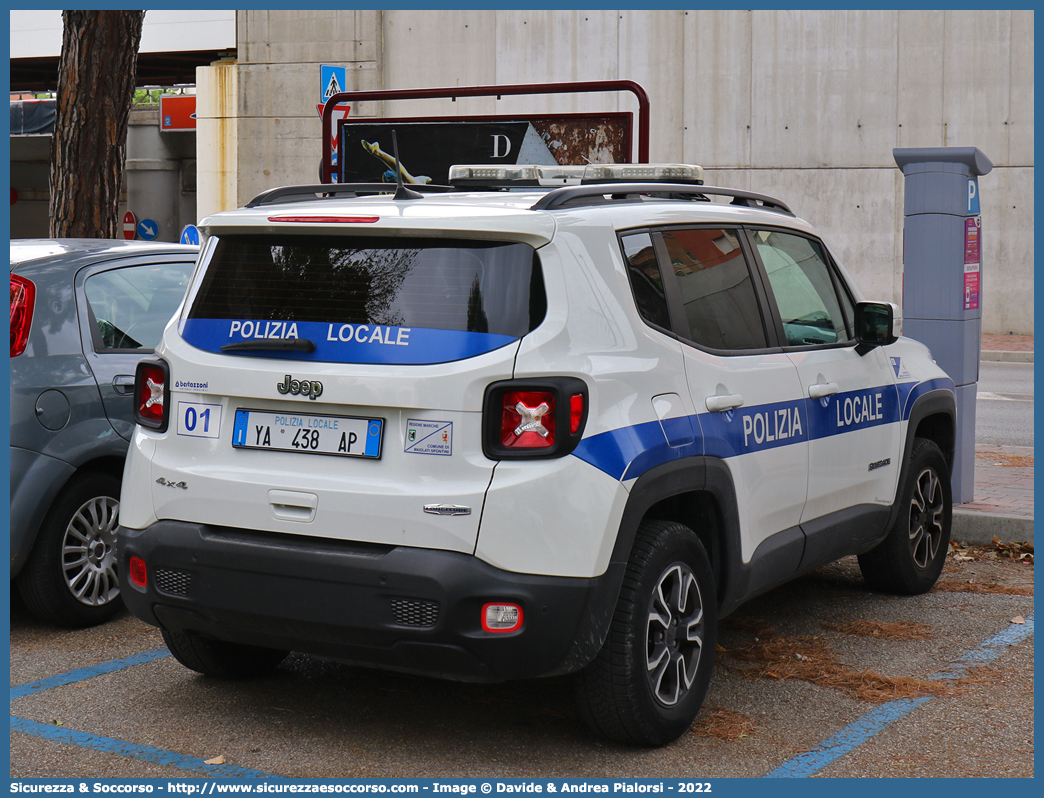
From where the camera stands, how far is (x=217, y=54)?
25938mm

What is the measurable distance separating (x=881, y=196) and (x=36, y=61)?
1921 cm

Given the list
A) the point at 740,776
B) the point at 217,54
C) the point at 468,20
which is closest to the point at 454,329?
the point at 740,776

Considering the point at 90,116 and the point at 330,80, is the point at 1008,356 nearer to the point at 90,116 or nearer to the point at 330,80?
the point at 330,80

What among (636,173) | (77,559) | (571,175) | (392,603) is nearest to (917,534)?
(636,173)

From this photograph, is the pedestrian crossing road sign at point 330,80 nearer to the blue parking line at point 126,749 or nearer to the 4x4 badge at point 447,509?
the blue parking line at point 126,749

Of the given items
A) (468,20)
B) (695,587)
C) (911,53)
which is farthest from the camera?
(468,20)

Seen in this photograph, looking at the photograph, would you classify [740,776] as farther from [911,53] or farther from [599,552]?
[911,53]

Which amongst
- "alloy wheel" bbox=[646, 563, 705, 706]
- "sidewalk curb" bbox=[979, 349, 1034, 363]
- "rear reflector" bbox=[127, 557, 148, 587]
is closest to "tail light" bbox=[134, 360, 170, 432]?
"rear reflector" bbox=[127, 557, 148, 587]

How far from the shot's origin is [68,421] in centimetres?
521

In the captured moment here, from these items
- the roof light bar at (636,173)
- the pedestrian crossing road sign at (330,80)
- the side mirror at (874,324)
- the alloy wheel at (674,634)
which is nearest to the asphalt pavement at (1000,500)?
the side mirror at (874,324)

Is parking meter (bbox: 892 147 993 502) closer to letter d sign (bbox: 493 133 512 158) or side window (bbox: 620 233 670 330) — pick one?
letter d sign (bbox: 493 133 512 158)

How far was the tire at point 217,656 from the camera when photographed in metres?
4.43

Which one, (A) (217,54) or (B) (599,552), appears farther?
(A) (217,54)

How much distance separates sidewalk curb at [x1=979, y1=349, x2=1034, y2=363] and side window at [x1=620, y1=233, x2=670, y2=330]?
52.9 feet
